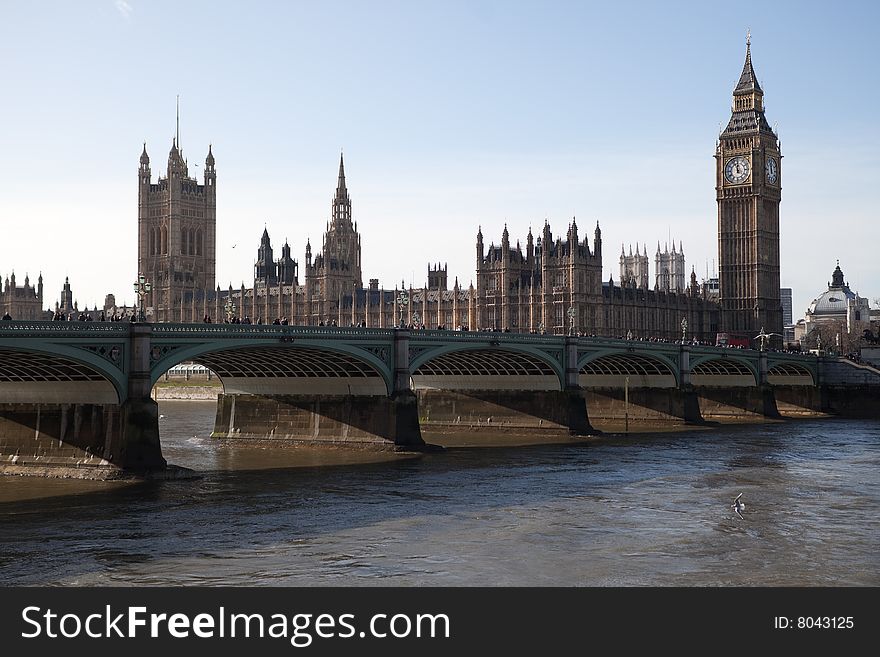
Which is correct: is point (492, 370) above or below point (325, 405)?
above

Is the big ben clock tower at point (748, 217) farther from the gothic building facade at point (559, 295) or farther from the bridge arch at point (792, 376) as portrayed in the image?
the bridge arch at point (792, 376)

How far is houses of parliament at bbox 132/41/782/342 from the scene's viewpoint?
125562 millimetres

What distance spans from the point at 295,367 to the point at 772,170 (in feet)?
341

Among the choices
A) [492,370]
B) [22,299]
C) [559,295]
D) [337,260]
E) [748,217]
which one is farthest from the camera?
[22,299]

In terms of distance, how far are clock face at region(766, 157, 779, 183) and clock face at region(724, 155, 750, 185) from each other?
292 cm

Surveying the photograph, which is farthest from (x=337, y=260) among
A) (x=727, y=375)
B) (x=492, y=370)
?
(x=492, y=370)

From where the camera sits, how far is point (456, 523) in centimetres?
3256

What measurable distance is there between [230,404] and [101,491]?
22.5 metres

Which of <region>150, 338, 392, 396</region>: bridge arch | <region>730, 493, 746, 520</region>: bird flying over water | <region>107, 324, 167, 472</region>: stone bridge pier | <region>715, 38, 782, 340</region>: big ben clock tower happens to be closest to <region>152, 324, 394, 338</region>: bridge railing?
<region>150, 338, 392, 396</region>: bridge arch

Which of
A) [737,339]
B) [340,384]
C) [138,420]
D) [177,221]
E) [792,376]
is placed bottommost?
[138,420]

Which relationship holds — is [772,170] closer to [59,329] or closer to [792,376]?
[792,376]

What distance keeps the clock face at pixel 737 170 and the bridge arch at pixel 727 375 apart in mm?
59324

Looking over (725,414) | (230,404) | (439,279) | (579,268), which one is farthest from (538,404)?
(439,279)

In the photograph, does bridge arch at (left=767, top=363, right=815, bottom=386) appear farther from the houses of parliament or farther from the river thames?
the river thames
